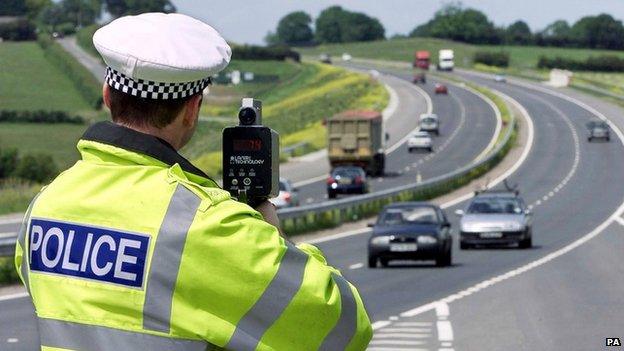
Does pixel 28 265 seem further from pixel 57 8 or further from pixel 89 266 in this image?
pixel 57 8

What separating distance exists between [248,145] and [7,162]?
65.1 metres

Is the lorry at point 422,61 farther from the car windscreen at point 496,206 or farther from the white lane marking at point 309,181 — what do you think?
the car windscreen at point 496,206

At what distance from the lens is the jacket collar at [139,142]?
345 cm

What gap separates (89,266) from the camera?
3.33 metres

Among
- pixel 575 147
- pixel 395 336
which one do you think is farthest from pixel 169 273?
pixel 575 147

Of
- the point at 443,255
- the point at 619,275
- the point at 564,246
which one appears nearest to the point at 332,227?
the point at 564,246

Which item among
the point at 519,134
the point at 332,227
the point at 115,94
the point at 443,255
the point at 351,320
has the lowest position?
the point at 519,134

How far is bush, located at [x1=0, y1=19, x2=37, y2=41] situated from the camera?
117 m

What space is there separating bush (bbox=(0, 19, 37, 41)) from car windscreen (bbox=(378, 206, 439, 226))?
86008mm

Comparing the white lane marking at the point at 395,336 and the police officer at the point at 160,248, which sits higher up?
the police officer at the point at 160,248

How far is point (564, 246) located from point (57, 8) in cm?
13686

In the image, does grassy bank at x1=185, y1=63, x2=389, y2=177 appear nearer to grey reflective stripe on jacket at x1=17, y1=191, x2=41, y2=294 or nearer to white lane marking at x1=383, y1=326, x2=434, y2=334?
white lane marking at x1=383, y1=326, x2=434, y2=334

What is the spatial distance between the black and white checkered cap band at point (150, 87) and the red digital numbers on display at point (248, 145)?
1.10ft

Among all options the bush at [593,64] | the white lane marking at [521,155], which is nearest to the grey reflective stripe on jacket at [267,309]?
the white lane marking at [521,155]
